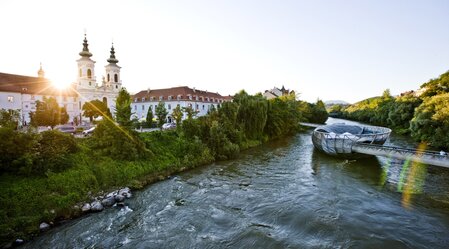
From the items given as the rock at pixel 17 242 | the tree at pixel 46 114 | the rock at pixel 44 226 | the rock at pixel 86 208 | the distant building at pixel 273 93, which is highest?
the distant building at pixel 273 93

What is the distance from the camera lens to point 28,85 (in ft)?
145

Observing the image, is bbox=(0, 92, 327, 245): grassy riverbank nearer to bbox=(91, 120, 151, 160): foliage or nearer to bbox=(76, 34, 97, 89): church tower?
bbox=(91, 120, 151, 160): foliage

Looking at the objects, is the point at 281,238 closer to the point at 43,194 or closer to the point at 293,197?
the point at 293,197

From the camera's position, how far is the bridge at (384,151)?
17156 millimetres

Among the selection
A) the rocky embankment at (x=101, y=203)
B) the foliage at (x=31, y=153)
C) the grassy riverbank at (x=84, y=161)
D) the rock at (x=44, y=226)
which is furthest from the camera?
the foliage at (x=31, y=153)

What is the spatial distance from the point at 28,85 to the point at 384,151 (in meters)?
58.1

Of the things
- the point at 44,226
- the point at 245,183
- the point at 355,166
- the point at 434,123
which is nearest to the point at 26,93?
the point at 44,226

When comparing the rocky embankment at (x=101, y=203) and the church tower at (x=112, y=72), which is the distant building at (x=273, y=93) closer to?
the church tower at (x=112, y=72)

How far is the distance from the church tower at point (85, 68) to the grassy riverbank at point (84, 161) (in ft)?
129

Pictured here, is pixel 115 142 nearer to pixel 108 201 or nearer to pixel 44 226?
pixel 108 201

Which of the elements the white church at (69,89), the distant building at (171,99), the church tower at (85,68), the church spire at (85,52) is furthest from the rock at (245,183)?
the church spire at (85,52)

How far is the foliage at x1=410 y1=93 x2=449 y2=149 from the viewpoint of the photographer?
29.6 meters

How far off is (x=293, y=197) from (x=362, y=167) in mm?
11281

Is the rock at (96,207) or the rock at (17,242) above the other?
the rock at (96,207)
